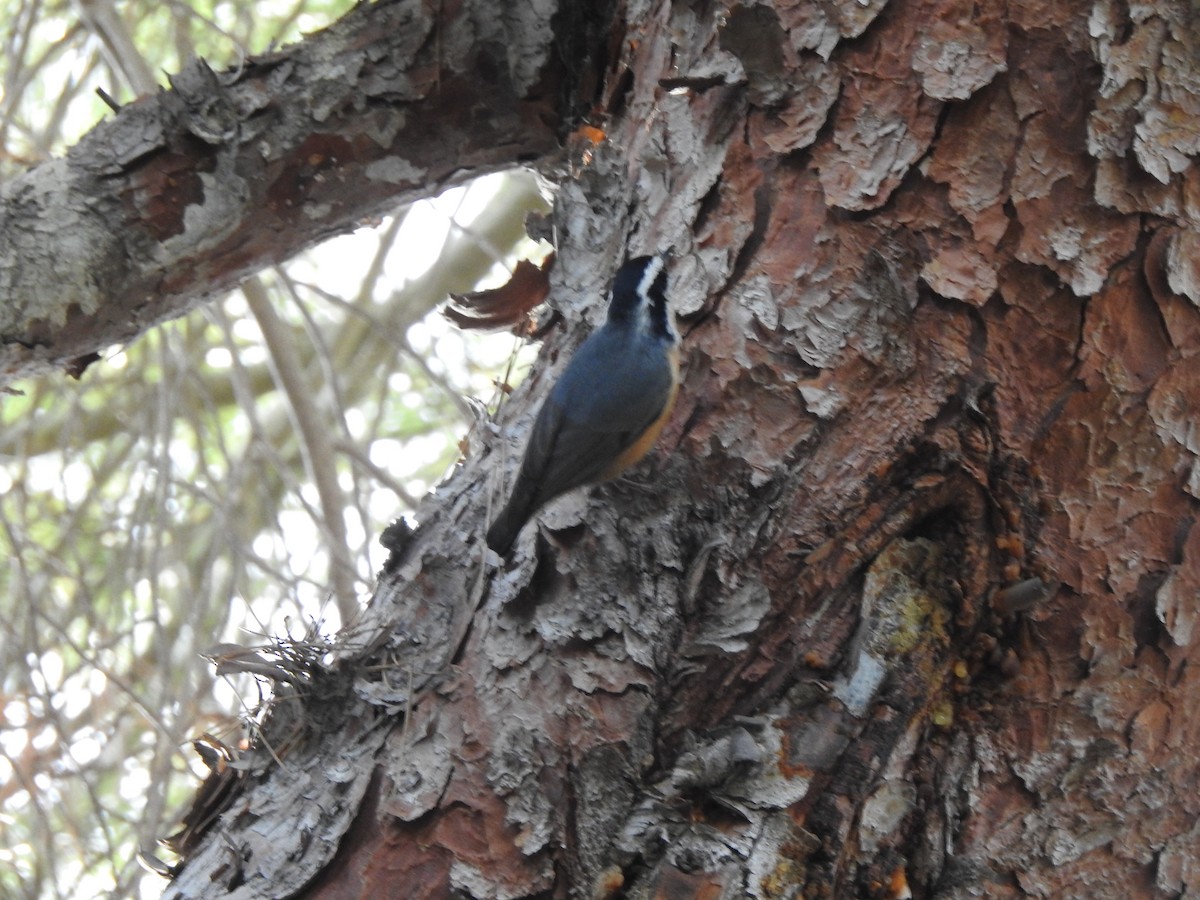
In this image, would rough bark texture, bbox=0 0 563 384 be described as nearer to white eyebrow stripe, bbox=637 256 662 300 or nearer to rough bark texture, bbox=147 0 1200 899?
white eyebrow stripe, bbox=637 256 662 300

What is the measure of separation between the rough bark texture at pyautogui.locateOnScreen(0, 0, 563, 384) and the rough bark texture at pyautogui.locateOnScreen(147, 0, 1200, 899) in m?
0.83

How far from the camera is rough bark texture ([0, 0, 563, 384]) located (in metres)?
2.36

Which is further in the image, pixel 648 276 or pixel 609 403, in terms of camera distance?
pixel 609 403

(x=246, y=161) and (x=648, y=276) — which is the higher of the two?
(x=246, y=161)

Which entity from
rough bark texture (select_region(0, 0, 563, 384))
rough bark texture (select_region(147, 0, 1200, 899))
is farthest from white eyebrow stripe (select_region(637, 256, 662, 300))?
rough bark texture (select_region(0, 0, 563, 384))

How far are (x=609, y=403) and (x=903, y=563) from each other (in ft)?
2.12

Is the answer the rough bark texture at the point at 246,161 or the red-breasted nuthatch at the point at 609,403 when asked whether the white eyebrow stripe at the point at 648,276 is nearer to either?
the red-breasted nuthatch at the point at 609,403

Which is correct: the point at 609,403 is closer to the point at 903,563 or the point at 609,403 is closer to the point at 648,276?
the point at 648,276

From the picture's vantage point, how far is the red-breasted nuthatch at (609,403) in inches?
77.2

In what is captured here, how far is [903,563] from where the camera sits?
5.82 feet

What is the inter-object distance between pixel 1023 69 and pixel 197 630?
2.44 metres

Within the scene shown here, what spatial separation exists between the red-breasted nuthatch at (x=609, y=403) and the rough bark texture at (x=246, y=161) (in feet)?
2.25

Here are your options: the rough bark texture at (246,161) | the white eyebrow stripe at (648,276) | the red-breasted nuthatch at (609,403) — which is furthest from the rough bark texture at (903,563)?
the rough bark texture at (246,161)

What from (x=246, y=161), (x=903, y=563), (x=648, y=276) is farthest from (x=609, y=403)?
(x=246, y=161)
